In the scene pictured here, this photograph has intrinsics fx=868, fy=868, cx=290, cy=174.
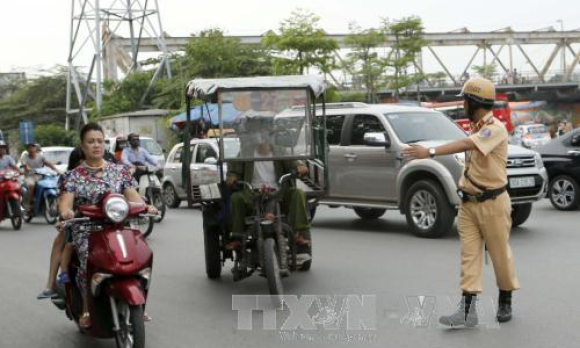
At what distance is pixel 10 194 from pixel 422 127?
315 inches

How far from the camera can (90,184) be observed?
20.3 ft

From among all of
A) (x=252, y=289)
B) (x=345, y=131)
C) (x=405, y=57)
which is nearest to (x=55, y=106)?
(x=405, y=57)

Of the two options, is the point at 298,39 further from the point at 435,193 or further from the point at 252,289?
the point at 252,289

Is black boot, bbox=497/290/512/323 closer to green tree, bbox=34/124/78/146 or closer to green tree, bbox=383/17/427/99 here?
green tree, bbox=383/17/427/99

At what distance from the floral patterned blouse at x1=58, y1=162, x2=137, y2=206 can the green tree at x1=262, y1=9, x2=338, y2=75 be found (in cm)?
3398

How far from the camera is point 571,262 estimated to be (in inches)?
373

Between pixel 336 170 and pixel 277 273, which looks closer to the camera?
pixel 277 273

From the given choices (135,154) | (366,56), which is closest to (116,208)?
(135,154)

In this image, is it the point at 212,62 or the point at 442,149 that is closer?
the point at 442,149

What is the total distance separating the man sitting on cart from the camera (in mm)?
8250

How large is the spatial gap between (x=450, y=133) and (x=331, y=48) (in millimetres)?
28320

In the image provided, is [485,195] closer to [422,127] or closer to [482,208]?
[482,208]


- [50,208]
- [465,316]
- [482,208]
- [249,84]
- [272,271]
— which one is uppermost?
[249,84]

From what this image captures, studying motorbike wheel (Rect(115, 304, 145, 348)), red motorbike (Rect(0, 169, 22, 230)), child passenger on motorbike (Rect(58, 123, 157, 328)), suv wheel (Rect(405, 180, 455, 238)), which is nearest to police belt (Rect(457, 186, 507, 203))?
child passenger on motorbike (Rect(58, 123, 157, 328))
